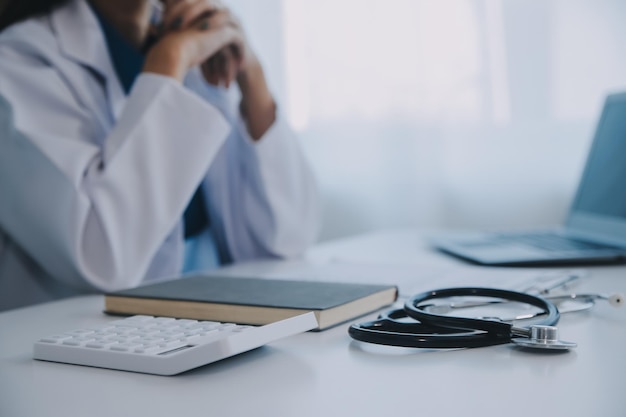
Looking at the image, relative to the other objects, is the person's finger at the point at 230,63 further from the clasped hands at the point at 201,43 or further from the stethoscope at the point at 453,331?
the stethoscope at the point at 453,331

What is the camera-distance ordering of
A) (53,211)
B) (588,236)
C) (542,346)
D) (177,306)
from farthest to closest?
(588,236), (53,211), (177,306), (542,346)

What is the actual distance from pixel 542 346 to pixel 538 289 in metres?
0.21

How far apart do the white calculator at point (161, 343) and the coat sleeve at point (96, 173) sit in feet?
1.05

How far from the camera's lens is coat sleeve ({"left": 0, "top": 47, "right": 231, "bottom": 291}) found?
2.68 feet

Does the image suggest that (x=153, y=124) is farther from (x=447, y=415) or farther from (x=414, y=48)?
(x=414, y=48)

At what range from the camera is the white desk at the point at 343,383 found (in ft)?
1.23

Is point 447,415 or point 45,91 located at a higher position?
point 45,91

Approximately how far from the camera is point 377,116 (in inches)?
64.2

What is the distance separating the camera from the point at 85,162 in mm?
825

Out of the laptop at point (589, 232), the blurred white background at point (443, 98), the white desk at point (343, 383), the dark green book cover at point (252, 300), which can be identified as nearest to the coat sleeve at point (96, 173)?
the dark green book cover at point (252, 300)

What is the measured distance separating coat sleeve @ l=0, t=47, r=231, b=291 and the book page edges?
0.64ft

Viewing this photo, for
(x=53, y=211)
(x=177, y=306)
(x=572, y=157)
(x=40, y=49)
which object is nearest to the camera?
(x=177, y=306)

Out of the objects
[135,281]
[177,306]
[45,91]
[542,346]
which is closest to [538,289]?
[542,346]

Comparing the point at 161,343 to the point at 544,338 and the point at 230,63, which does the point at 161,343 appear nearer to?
the point at 544,338
